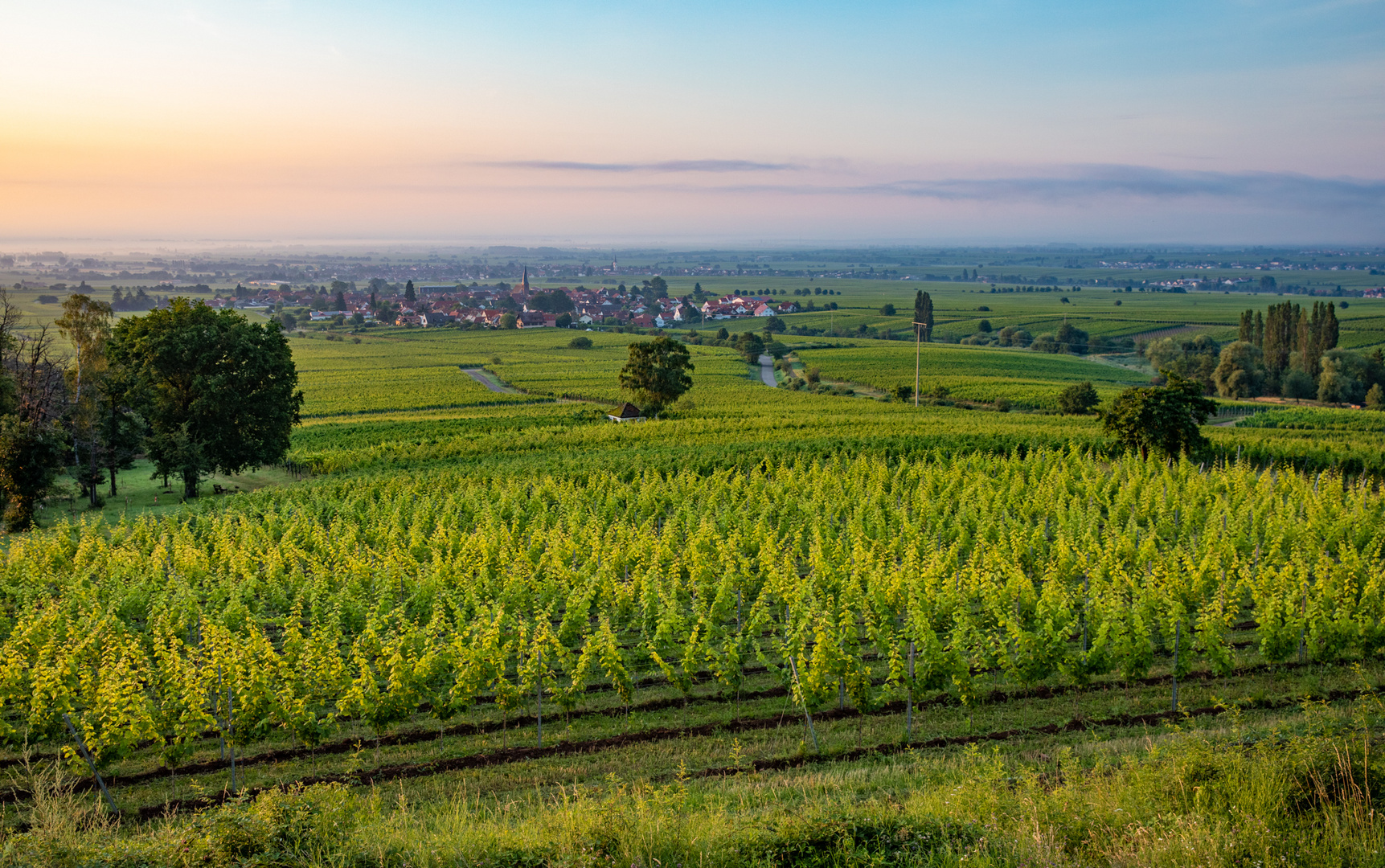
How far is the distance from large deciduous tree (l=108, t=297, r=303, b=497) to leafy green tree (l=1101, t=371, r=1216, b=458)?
38.4 meters

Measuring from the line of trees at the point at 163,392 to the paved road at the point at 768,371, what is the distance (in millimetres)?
55541

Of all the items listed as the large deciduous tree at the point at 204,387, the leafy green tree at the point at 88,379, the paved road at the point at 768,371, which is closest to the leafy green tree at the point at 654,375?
the large deciduous tree at the point at 204,387

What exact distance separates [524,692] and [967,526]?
15857mm

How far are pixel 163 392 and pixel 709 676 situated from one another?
3057cm

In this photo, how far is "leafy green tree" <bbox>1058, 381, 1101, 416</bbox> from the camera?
6356 centimetres

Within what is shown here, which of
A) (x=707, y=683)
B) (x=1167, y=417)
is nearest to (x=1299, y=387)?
(x=1167, y=417)

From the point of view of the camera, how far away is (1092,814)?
328 inches

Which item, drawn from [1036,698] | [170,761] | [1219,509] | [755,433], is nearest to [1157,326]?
[755,433]

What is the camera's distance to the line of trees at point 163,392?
109ft

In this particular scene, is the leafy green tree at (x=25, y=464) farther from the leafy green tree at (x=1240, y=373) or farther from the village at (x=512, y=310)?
the village at (x=512, y=310)

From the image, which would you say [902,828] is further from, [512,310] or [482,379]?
[512,310]

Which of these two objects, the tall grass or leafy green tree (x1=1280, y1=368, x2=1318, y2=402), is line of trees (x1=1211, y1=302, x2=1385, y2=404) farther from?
the tall grass

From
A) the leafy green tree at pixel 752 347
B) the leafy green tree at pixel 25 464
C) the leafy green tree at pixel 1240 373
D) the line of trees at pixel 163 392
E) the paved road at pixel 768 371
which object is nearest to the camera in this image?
the leafy green tree at pixel 25 464

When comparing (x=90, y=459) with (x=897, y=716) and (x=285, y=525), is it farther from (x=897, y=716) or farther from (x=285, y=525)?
(x=897, y=716)
